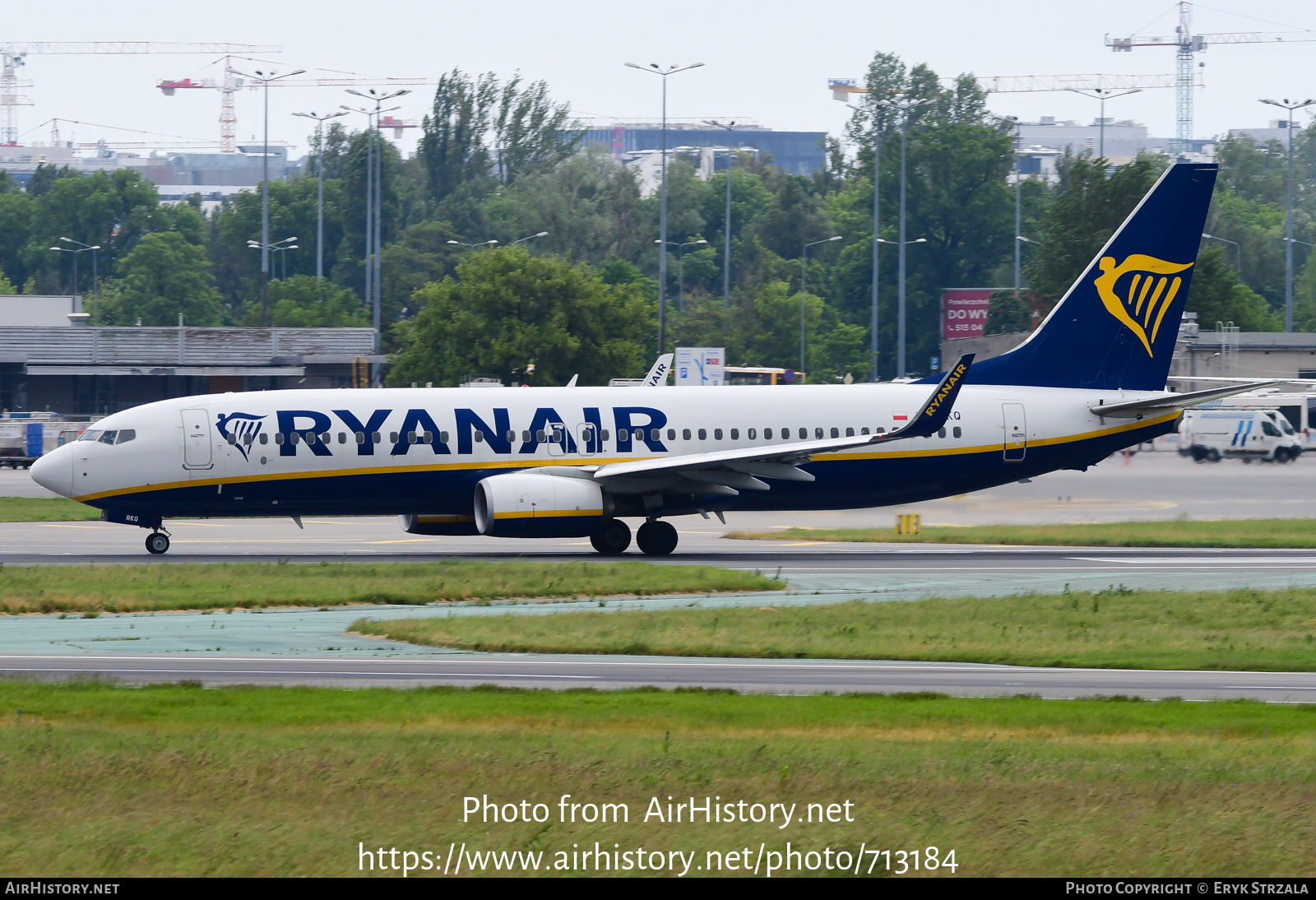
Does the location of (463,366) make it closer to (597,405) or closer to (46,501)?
(46,501)

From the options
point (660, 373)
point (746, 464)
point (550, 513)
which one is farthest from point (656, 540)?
point (660, 373)

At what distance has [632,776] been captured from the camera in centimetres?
1496

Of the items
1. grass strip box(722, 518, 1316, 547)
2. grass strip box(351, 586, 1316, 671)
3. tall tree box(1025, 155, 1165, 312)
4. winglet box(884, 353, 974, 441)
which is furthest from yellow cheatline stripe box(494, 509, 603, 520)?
tall tree box(1025, 155, 1165, 312)

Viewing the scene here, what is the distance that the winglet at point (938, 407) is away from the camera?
3769 cm

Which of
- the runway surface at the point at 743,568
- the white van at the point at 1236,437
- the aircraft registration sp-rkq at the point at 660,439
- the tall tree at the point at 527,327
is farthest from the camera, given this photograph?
the tall tree at the point at 527,327

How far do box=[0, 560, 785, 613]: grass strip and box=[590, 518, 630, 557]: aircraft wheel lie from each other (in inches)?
146

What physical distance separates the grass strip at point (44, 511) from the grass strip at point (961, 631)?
27863 mm

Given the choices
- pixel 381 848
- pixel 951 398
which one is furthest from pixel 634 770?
pixel 951 398

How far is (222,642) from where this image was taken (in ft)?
81.7

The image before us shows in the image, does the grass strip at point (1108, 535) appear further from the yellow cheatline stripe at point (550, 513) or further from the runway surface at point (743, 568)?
the yellow cheatline stripe at point (550, 513)

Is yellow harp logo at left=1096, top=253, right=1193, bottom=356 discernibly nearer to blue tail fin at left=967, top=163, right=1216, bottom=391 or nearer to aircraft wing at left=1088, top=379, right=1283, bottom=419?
blue tail fin at left=967, top=163, right=1216, bottom=391

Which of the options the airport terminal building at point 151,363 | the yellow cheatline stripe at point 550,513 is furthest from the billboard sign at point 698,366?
the yellow cheatline stripe at point 550,513

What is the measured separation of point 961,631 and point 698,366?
2101 inches

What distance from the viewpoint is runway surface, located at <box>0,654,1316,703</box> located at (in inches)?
826
